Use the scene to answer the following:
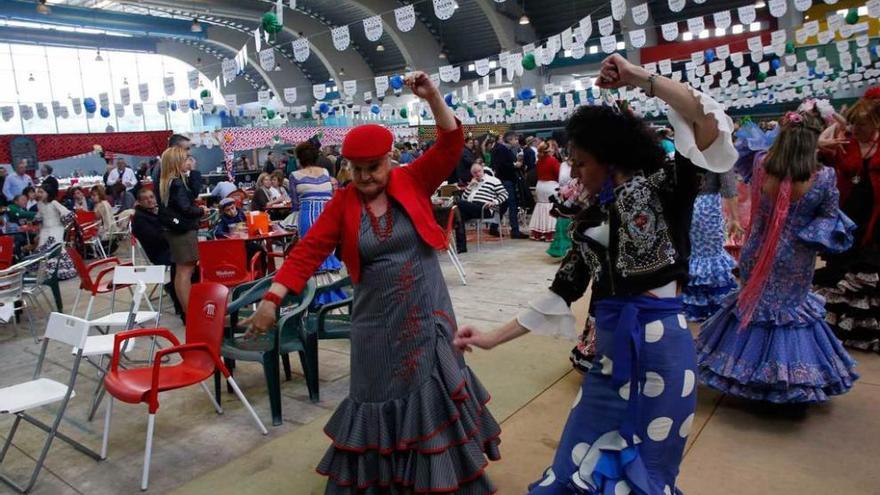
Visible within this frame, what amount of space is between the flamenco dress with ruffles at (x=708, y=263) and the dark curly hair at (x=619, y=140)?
10.9 feet

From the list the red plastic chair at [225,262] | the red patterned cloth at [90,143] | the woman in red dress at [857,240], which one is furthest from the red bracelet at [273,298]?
the red patterned cloth at [90,143]

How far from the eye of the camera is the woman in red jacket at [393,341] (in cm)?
240

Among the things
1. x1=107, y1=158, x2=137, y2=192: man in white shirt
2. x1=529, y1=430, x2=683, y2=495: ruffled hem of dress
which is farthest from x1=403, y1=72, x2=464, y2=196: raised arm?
x1=107, y1=158, x2=137, y2=192: man in white shirt

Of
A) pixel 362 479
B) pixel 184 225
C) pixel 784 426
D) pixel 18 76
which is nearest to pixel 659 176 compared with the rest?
pixel 362 479

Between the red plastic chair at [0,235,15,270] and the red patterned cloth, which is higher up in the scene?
the red patterned cloth

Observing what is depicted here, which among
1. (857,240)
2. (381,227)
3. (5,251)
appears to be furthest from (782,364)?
(5,251)

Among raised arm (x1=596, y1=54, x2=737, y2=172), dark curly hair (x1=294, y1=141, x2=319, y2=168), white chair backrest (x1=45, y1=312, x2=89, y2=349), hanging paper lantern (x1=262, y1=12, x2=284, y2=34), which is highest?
hanging paper lantern (x1=262, y1=12, x2=284, y2=34)

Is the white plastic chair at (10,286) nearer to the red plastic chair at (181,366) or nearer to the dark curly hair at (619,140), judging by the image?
the red plastic chair at (181,366)

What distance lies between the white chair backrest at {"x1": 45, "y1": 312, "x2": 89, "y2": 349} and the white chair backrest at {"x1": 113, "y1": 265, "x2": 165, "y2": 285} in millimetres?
1114

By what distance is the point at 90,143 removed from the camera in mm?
19312

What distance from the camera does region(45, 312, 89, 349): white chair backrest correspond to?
3.16 metres

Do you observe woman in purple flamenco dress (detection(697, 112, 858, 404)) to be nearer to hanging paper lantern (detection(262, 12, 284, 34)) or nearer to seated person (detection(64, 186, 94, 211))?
hanging paper lantern (detection(262, 12, 284, 34))

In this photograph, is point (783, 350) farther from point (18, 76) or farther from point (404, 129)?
point (18, 76)

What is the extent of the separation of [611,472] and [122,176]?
49.5ft
